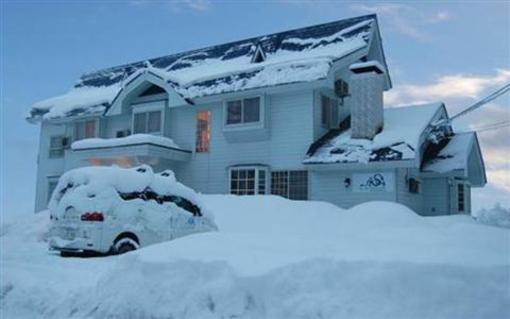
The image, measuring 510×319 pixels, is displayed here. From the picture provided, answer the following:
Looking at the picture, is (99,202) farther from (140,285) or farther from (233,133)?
(233,133)

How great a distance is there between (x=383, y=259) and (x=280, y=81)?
52.8 ft

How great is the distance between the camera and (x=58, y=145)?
1231 inches

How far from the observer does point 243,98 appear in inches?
896

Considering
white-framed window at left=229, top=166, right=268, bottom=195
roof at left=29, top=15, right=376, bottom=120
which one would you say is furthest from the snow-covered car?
roof at left=29, top=15, right=376, bottom=120

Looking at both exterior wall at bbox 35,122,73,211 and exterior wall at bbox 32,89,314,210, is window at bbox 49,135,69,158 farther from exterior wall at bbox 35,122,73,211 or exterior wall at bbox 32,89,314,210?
exterior wall at bbox 32,89,314,210

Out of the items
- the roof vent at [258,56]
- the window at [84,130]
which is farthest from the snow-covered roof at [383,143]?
the window at [84,130]

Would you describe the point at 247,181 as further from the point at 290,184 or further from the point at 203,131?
the point at 203,131

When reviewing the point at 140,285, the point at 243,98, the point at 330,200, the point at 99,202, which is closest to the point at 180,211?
the point at 99,202

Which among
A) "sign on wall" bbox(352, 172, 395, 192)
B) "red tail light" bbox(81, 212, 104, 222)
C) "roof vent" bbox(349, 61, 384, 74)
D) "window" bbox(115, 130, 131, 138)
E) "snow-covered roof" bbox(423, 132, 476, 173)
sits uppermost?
"roof vent" bbox(349, 61, 384, 74)

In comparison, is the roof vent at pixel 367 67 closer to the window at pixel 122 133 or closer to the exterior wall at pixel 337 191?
the exterior wall at pixel 337 191

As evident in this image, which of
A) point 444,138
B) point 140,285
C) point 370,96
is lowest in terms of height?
point 140,285

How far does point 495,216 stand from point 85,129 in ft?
70.8

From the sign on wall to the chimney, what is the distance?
1623mm

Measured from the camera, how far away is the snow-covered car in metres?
12.1
